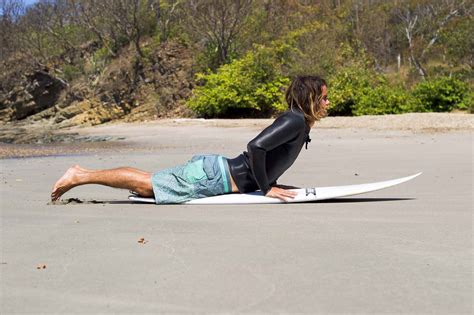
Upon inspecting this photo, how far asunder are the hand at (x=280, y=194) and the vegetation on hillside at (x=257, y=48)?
16338 mm

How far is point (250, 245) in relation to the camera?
145 inches

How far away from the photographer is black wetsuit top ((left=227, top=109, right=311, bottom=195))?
5.22m

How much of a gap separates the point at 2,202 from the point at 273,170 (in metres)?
2.34

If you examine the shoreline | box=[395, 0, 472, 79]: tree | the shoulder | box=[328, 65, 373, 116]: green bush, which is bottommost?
the shoreline

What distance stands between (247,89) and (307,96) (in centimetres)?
1968

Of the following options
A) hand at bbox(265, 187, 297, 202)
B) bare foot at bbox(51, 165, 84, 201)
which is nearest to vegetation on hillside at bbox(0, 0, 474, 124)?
hand at bbox(265, 187, 297, 202)

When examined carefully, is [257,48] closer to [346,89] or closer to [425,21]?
[346,89]

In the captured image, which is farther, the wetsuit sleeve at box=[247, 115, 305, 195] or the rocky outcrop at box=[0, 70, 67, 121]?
the rocky outcrop at box=[0, 70, 67, 121]

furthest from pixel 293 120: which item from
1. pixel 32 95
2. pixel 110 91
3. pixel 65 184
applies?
pixel 32 95

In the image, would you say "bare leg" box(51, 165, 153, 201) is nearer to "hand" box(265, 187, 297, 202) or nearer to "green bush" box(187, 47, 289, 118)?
"hand" box(265, 187, 297, 202)

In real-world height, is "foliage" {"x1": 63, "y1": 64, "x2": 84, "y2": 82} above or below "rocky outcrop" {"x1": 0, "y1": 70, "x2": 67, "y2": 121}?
above

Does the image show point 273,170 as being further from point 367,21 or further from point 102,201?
→ point 367,21

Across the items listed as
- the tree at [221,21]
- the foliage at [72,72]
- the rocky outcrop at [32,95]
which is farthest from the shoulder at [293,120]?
the rocky outcrop at [32,95]

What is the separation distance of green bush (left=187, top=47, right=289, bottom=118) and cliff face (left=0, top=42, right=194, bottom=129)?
2.89 meters
